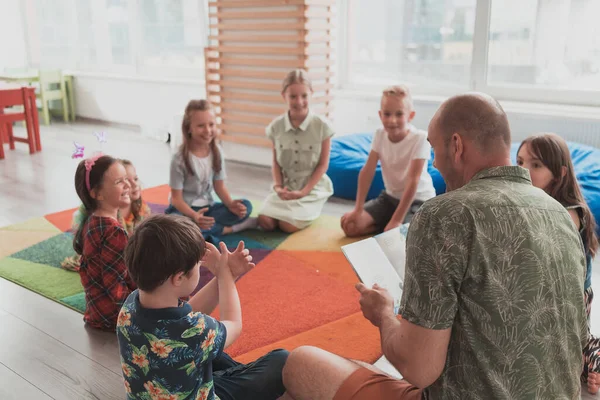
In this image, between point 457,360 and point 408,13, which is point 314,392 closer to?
point 457,360

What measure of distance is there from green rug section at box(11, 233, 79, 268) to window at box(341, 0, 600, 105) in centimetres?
307

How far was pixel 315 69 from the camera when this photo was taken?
477cm

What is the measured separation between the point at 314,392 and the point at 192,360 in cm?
33

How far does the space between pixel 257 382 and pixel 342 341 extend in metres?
0.66

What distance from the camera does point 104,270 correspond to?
2240 millimetres

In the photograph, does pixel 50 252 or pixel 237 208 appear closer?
pixel 50 252

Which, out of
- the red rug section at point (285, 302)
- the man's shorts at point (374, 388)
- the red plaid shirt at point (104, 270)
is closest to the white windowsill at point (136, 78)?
the red rug section at point (285, 302)

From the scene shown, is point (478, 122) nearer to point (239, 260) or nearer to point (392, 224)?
point (239, 260)

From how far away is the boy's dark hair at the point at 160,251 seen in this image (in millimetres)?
1278

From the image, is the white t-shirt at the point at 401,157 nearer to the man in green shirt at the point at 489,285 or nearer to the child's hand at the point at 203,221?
the child's hand at the point at 203,221

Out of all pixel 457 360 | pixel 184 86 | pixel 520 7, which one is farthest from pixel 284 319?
pixel 184 86

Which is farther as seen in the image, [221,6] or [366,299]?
[221,6]

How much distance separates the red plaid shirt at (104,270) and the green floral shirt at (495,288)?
4.73 ft

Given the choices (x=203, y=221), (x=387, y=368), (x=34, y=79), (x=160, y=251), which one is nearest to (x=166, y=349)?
(x=160, y=251)
